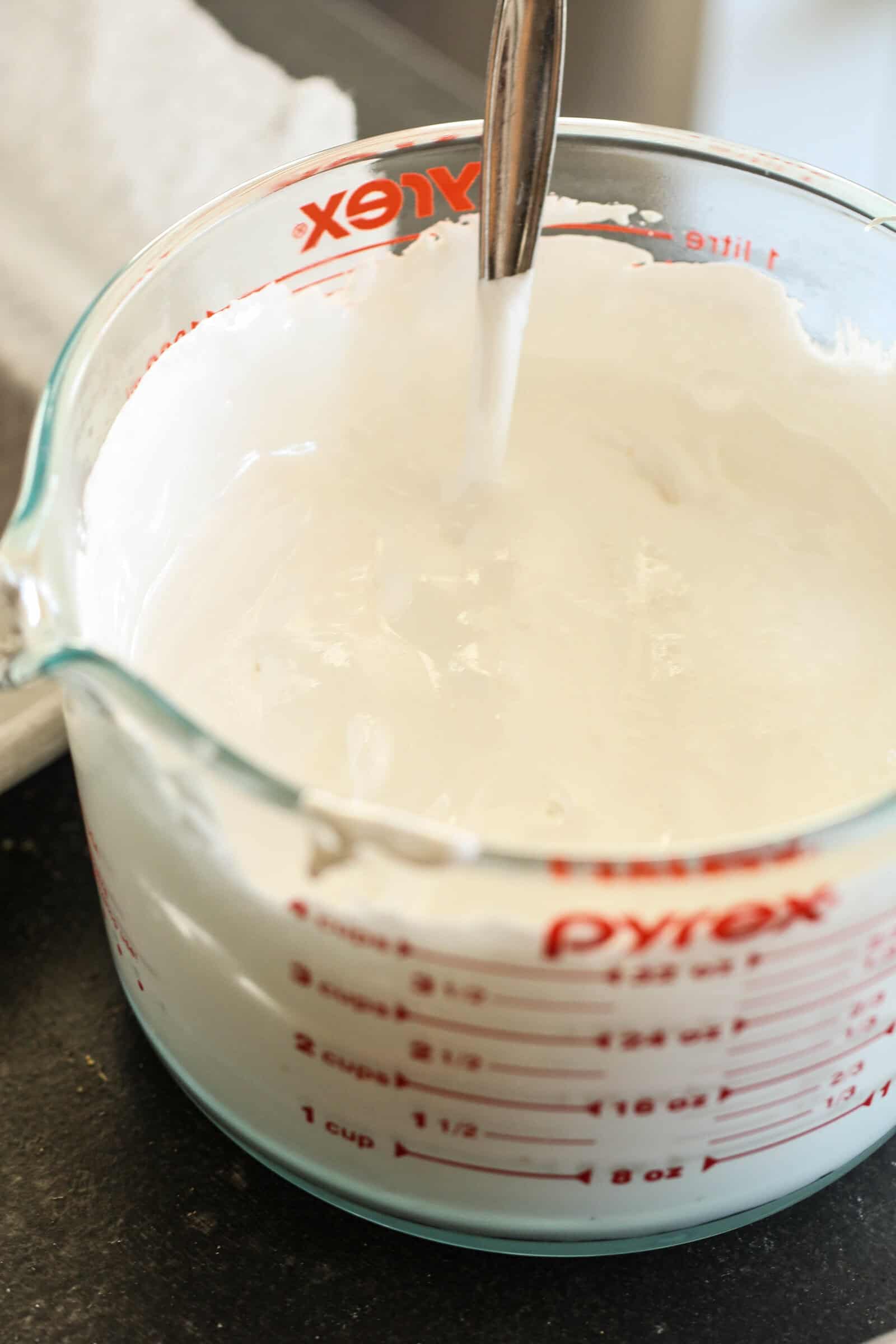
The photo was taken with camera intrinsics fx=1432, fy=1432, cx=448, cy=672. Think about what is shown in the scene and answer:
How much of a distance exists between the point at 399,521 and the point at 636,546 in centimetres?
11

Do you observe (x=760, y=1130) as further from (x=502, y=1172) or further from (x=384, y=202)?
(x=384, y=202)

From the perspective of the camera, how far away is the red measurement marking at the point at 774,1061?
406 mm

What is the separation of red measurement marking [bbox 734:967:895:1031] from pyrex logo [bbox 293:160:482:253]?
419 mm

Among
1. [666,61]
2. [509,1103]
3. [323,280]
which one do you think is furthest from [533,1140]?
[666,61]

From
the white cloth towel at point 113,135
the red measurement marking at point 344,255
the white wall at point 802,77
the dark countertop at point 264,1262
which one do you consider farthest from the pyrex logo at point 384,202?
the white wall at point 802,77

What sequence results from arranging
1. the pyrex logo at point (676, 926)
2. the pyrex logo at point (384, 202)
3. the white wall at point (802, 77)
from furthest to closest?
the white wall at point (802, 77), the pyrex logo at point (384, 202), the pyrex logo at point (676, 926)

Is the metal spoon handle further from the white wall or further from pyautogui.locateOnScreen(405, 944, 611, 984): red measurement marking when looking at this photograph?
the white wall

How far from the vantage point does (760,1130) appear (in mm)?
434

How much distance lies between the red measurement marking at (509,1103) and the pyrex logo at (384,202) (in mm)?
405

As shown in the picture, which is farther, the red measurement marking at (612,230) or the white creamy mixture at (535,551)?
the red measurement marking at (612,230)

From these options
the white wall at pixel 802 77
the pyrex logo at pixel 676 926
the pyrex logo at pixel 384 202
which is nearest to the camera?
the pyrex logo at pixel 676 926

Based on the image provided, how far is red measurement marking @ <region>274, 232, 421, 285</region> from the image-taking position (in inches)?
26.5

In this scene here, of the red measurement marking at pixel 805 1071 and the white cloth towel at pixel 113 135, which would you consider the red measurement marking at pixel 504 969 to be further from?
the white cloth towel at pixel 113 135

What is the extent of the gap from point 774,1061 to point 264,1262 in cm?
20
